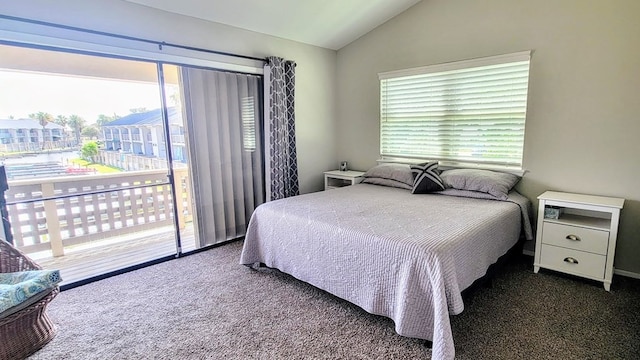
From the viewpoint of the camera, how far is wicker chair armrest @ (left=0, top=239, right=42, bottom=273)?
204cm

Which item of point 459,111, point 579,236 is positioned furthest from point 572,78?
point 579,236

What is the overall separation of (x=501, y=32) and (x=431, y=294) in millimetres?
2708

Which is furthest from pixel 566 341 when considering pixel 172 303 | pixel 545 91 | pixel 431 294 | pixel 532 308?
pixel 172 303

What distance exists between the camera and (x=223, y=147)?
347cm

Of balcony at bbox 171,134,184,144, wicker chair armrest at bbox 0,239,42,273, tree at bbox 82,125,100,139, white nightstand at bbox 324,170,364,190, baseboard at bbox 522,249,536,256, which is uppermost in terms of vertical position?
tree at bbox 82,125,100,139

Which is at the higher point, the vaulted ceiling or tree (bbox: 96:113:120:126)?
the vaulted ceiling

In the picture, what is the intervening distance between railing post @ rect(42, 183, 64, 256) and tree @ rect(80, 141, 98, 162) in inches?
16.1

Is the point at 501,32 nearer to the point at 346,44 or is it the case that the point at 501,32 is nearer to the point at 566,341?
the point at 346,44

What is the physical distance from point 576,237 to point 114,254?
174 inches

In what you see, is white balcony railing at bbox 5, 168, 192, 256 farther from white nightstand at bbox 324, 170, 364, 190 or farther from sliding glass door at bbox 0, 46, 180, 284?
white nightstand at bbox 324, 170, 364, 190

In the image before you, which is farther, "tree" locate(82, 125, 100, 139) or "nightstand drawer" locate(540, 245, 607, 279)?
"tree" locate(82, 125, 100, 139)

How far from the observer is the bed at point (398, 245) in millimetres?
1727

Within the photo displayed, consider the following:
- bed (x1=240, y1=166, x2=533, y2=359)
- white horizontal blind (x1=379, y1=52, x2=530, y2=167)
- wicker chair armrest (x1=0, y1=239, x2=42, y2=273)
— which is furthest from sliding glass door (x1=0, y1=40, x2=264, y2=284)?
white horizontal blind (x1=379, y1=52, x2=530, y2=167)

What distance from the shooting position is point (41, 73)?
258 cm
